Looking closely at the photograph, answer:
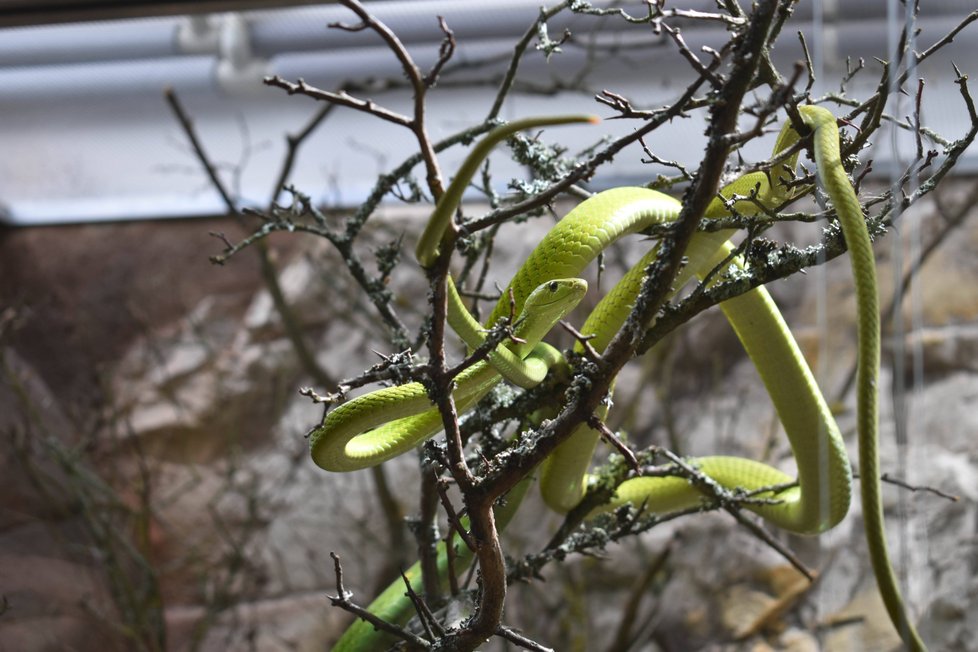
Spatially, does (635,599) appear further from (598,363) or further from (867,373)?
(867,373)

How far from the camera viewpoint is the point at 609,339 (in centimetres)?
157

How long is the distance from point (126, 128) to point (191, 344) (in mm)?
1298

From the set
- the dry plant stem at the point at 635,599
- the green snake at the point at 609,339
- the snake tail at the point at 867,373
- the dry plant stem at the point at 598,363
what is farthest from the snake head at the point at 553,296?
the dry plant stem at the point at 635,599

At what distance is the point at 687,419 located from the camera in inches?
177

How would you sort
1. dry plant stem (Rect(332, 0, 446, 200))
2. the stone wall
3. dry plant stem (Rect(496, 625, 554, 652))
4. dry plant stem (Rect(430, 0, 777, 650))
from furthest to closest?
1. the stone wall
2. dry plant stem (Rect(496, 625, 554, 652))
3. dry plant stem (Rect(430, 0, 777, 650))
4. dry plant stem (Rect(332, 0, 446, 200))

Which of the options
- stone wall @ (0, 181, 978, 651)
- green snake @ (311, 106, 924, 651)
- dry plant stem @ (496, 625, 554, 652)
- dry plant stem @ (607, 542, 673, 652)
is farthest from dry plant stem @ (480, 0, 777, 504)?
dry plant stem @ (607, 542, 673, 652)

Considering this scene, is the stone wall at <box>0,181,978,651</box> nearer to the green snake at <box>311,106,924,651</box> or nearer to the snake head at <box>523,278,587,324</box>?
the green snake at <box>311,106,924,651</box>

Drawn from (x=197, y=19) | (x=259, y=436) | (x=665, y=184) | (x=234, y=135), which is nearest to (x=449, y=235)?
(x=665, y=184)

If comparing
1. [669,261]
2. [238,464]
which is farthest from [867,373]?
[238,464]

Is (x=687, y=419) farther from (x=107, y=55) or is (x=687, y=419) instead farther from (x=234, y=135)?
(x=107, y=55)

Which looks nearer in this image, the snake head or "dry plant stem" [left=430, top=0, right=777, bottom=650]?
"dry plant stem" [left=430, top=0, right=777, bottom=650]

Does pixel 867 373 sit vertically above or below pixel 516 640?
above

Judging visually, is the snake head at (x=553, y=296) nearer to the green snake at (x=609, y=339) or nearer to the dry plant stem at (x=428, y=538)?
the green snake at (x=609, y=339)

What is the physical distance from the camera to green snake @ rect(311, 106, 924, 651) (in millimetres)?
940
